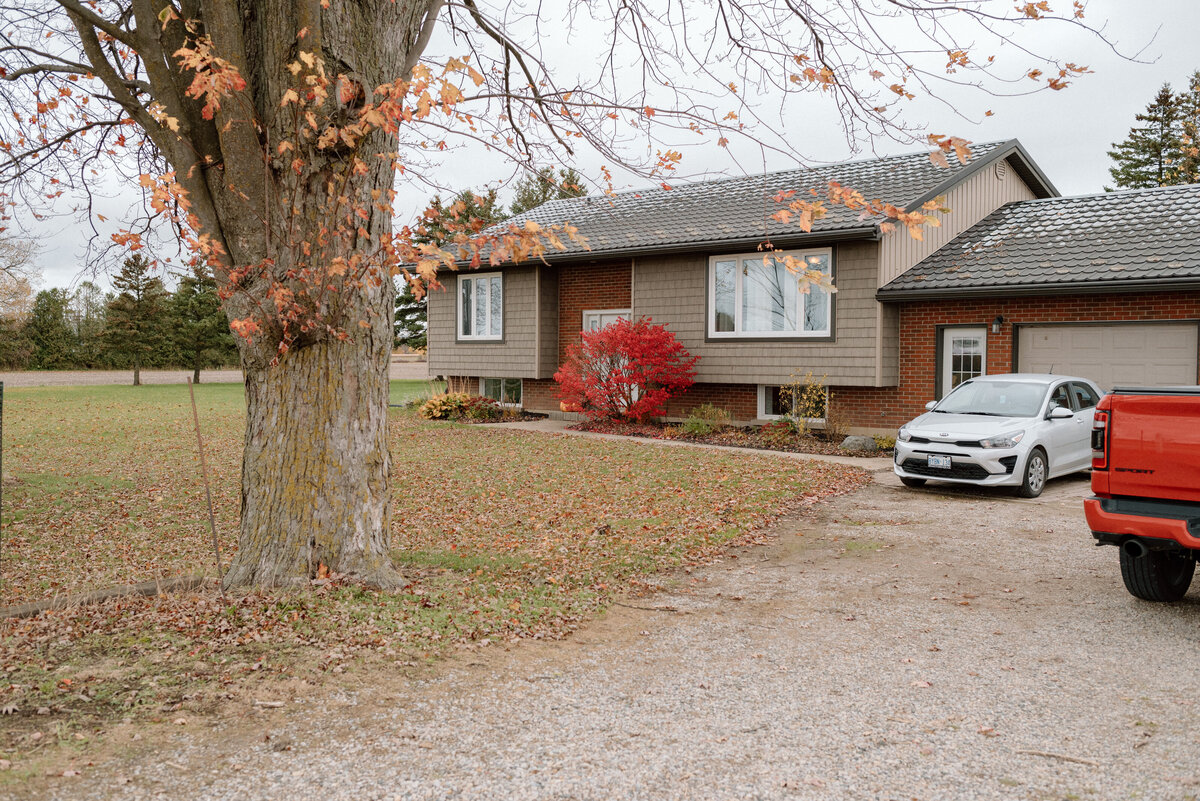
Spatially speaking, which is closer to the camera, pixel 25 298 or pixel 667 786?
pixel 667 786

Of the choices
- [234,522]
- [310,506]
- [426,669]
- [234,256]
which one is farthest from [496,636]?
[234,522]

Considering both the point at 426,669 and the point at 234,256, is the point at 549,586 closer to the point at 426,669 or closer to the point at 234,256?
the point at 426,669

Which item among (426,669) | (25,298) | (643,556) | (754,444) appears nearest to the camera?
(426,669)

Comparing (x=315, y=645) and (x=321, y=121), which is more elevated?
(x=321, y=121)

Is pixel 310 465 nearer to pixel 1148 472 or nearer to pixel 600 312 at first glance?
pixel 1148 472

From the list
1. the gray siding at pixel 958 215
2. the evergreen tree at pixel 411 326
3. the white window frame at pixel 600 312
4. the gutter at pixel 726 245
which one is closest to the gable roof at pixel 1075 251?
the gray siding at pixel 958 215

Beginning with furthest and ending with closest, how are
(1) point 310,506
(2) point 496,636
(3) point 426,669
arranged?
1. (1) point 310,506
2. (2) point 496,636
3. (3) point 426,669

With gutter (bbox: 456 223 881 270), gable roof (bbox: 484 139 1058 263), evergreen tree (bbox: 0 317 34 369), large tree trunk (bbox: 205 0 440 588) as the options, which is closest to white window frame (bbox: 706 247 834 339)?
gutter (bbox: 456 223 881 270)

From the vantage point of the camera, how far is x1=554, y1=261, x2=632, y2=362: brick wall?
2070 centimetres

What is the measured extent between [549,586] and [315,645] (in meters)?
2.13

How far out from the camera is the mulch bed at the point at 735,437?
15883 millimetres

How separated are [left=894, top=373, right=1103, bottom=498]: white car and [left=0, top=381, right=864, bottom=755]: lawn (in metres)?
1.30

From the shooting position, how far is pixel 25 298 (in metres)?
39.2

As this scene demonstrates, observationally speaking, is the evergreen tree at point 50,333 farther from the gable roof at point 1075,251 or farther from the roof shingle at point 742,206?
the gable roof at point 1075,251
